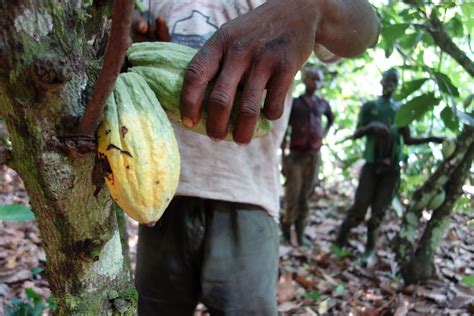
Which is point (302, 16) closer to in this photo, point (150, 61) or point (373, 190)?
point (150, 61)

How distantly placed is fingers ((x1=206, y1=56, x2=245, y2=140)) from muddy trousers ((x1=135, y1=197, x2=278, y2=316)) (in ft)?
2.01

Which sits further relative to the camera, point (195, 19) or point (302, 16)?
point (195, 19)

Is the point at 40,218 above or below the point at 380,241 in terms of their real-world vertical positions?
above

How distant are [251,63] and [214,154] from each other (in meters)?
0.59

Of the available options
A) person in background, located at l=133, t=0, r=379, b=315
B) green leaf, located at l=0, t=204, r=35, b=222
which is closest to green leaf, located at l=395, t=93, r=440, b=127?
person in background, located at l=133, t=0, r=379, b=315

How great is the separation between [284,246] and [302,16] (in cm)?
378

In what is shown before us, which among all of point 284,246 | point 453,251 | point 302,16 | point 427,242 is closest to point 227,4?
point 302,16

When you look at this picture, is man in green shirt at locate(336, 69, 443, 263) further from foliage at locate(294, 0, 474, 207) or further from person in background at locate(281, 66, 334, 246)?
person in background at locate(281, 66, 334, 246)

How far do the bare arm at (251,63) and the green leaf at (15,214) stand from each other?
0.41m

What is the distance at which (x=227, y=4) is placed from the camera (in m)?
1.33

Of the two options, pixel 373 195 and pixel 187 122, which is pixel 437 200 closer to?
pixel 373 195

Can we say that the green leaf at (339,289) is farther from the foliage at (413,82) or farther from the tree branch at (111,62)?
the tree branch at (111,62)

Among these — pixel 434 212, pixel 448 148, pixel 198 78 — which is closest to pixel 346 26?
Answer: pixel 198 78

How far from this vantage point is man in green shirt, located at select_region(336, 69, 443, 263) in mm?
4113
